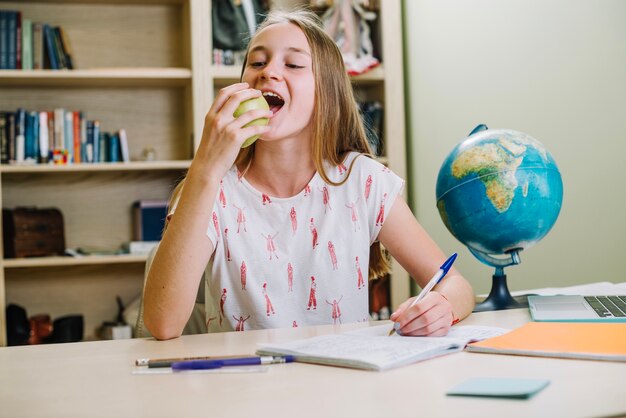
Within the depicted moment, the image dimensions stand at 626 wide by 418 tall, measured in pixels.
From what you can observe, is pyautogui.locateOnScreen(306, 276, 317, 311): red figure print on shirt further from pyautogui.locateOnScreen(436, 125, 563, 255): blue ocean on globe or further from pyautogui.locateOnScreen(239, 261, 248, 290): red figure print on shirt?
pyautogui.locateOnScreen(436, 125, 563, 255): blue ocean on globe

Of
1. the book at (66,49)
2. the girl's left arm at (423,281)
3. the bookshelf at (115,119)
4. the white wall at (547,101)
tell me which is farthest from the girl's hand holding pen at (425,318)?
the book at (66,49)

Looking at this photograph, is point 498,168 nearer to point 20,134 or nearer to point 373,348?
point 373,348

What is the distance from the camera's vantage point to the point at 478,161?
5.11ft

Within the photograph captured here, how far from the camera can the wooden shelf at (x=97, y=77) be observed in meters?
3.28

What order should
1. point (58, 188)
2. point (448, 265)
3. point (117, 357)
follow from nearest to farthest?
point (117, 357)
point (448, 265)
point (58, 188)

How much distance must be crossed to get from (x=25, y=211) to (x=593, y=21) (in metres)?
2.43

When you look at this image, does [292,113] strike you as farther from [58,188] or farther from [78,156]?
[58,188]

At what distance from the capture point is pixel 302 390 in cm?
84

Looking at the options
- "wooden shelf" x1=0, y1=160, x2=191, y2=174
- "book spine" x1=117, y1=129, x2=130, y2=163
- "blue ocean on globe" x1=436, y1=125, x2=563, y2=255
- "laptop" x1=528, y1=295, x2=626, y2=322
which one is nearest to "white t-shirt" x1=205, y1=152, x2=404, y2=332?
"blue ocean on globe" x1=436, y1=125, x2=563, y2=255

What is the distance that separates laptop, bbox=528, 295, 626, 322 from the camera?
1.25 meters

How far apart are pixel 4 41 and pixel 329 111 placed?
2.17 m

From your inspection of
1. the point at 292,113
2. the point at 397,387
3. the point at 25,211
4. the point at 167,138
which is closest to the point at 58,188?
the point at 25,211

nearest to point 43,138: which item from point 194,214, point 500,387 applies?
point 194,214

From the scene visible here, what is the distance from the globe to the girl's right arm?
0.48m
